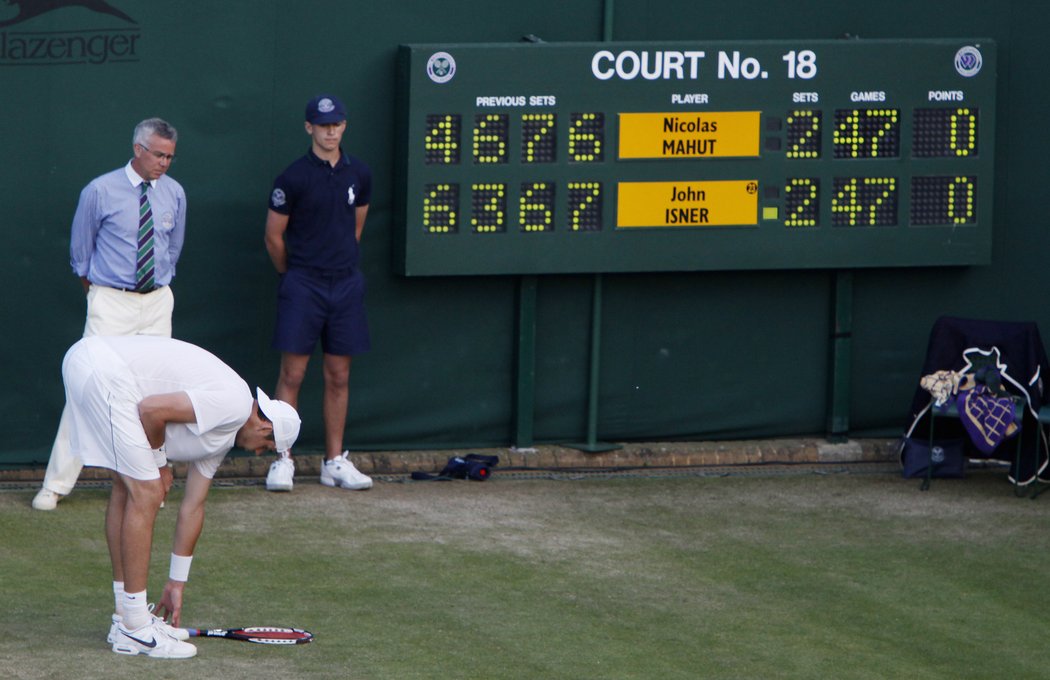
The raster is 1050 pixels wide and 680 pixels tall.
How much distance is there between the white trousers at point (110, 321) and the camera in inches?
366

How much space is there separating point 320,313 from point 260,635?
10.5ft

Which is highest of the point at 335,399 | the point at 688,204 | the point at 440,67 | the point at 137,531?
the point at 440,67

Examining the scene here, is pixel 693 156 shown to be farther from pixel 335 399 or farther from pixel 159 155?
pixel 159 155

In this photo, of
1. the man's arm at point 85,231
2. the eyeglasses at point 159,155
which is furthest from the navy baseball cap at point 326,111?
the man's arm at point 85,231

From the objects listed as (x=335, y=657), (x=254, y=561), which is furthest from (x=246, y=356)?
(x=335, y=657)

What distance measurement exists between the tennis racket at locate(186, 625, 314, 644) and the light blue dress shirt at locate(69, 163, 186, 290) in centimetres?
262

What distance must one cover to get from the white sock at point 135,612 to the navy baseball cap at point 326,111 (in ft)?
11.8

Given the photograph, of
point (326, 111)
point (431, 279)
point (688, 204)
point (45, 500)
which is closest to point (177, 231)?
point (326, 111)

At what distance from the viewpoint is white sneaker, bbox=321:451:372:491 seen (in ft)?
33.6

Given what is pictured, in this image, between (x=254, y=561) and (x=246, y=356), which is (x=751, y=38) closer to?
(x=246, y=356)

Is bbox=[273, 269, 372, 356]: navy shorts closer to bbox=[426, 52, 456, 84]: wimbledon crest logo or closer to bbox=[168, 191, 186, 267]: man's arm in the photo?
bbox=[168, 191, 186, 267]: man's arm

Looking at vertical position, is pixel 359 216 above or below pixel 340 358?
above

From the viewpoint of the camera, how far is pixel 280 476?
10016 mm

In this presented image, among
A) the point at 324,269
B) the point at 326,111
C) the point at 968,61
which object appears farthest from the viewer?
the point at 968,61
